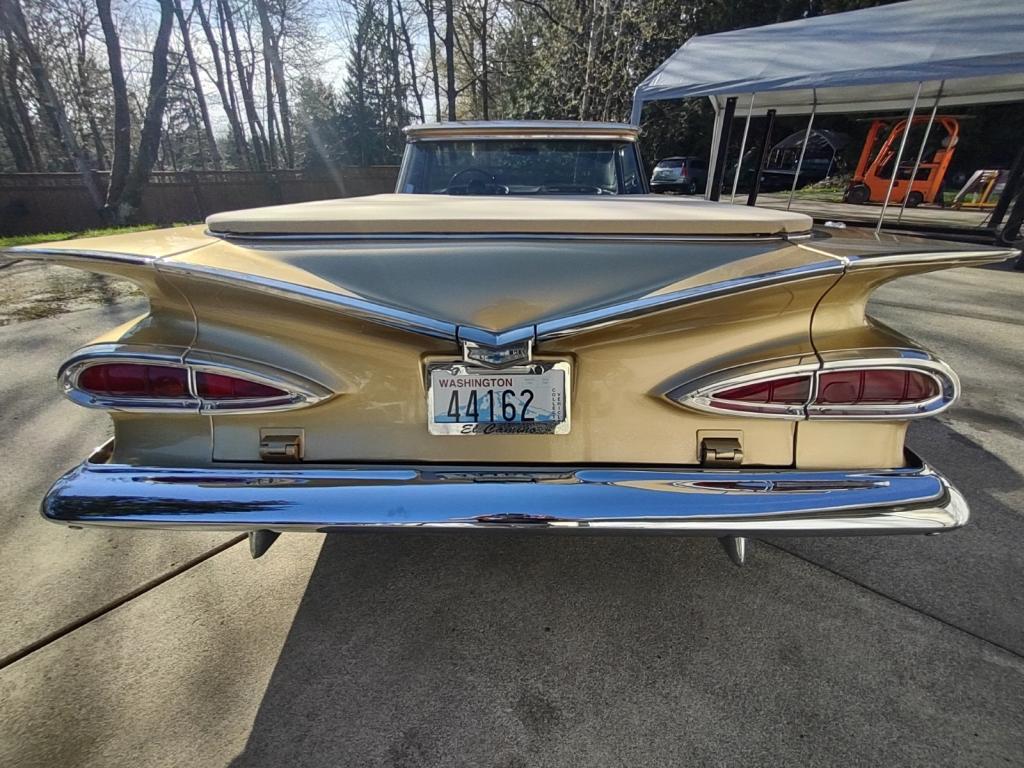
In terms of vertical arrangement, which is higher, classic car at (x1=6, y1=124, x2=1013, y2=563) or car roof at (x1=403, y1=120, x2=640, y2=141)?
car roof at (x1=403, y1=120, x2=640, y2=141)

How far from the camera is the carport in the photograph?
7.26 m

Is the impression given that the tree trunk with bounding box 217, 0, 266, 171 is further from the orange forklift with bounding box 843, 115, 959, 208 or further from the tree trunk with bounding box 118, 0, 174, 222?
the orange forklift with bounding box 843, 115, 959, 208

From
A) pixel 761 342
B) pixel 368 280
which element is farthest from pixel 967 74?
pixel 368 280

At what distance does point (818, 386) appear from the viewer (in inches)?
55.3

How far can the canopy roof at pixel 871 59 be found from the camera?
7.20 metres

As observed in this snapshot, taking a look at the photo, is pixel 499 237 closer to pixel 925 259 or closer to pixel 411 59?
pixel 925 259

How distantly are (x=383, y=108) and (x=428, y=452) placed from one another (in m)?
30.2

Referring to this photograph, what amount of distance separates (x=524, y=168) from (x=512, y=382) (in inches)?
94.8

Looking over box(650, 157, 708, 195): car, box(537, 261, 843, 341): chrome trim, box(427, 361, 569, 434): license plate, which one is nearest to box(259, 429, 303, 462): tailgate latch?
box(427, 361, 569, 434): license plate

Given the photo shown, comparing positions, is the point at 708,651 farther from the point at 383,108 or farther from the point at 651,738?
the point at 383,108

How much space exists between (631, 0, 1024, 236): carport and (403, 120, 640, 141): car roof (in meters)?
6.96

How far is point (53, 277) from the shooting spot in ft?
25.0

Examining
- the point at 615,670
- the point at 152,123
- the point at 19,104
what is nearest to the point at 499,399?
the point at 615,670

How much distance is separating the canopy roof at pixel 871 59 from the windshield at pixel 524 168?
7.02 metres
